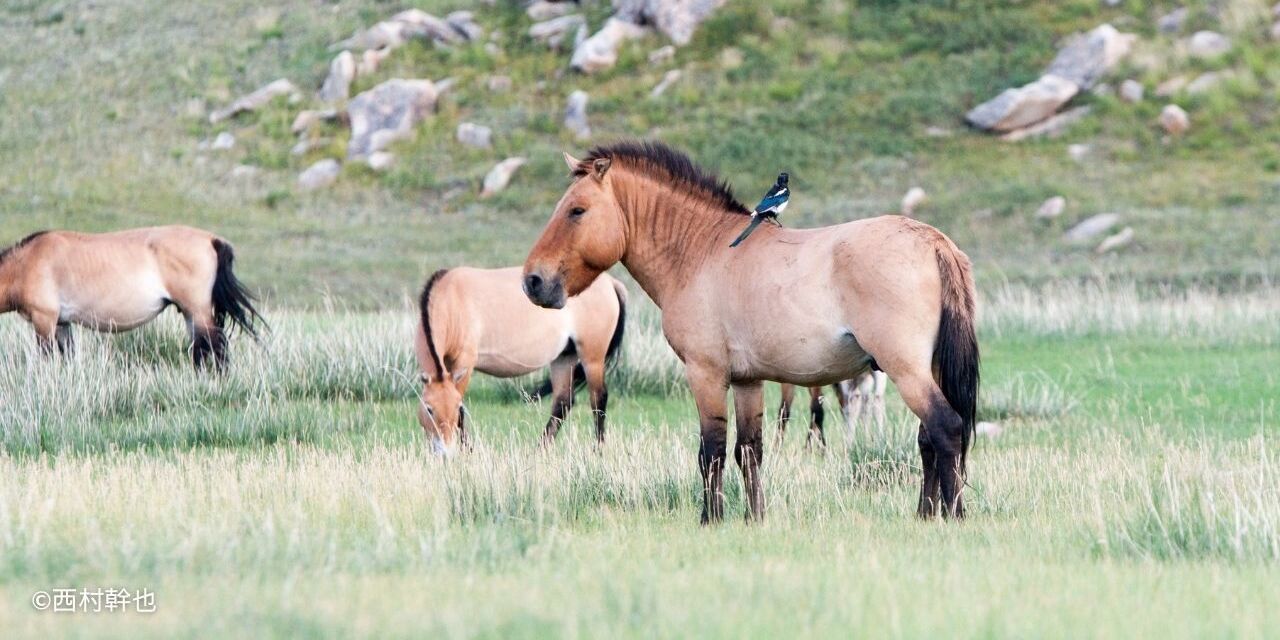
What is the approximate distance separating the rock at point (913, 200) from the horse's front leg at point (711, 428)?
23.9 meters

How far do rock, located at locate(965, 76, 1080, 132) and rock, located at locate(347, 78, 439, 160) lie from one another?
13711 millimetres

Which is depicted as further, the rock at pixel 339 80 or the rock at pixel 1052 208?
the rock at pixel 339 80

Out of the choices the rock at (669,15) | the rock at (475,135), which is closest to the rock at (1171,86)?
the rock at (669,15)

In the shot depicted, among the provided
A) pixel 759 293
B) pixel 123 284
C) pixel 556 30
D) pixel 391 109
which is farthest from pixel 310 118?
pixel 759 293

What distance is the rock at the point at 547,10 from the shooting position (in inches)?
1746

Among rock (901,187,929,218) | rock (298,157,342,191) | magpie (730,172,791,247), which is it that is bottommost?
rock (298,157,342,191)

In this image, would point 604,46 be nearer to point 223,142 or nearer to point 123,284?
point 223,142

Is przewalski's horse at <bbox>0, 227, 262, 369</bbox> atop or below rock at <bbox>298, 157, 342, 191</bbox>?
atop

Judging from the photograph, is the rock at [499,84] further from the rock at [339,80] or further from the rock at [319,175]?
the rock at [319,175]

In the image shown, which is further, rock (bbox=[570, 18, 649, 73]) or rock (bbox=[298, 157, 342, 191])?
rock (bbox=[570, 18, 649, 73])

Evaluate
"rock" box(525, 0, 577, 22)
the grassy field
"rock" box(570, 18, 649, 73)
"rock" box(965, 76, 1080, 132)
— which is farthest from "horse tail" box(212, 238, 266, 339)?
"rock" box(525, 0, 577, 22)

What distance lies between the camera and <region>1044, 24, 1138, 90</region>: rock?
119ft

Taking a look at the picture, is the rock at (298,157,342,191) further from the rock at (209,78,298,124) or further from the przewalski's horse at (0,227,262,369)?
the przewalski's horse at (0,227,262,369)

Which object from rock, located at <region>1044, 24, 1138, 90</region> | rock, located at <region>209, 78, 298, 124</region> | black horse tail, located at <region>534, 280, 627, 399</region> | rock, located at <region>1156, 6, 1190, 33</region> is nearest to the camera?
black horse tail, located at <region>534, 280, 627, 399</region>
